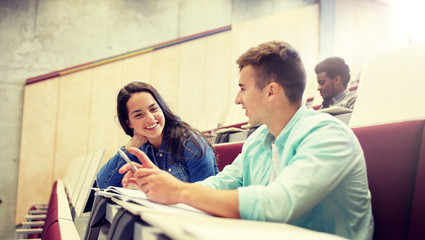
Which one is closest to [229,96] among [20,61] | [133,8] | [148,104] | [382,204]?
[133,8]

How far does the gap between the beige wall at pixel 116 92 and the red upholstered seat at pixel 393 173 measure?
1.02 metres

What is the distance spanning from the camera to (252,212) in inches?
9.2

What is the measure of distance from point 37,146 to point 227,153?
1.05 meters

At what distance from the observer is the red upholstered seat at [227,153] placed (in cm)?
55

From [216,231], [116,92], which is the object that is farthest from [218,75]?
[216,231]

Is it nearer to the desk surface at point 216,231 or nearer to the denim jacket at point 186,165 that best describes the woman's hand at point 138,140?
the denim jacket at point 186,165

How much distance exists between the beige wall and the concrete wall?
0.06 metres

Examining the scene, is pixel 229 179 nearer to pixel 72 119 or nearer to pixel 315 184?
pixel 315 184

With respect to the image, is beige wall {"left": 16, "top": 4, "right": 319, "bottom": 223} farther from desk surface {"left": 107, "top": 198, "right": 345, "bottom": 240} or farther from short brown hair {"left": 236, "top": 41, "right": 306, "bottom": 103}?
desk surface {"left": 107, "top": 198, "right": 345, "bottom": 240}

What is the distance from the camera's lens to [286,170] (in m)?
0.25

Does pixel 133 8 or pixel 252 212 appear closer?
pixel 252 212

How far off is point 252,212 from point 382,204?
0.11 m

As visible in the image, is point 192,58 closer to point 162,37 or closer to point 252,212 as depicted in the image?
point 162,37

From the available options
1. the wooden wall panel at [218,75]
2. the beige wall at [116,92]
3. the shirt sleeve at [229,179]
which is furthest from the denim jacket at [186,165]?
the wooden wall panel at [218,75]
